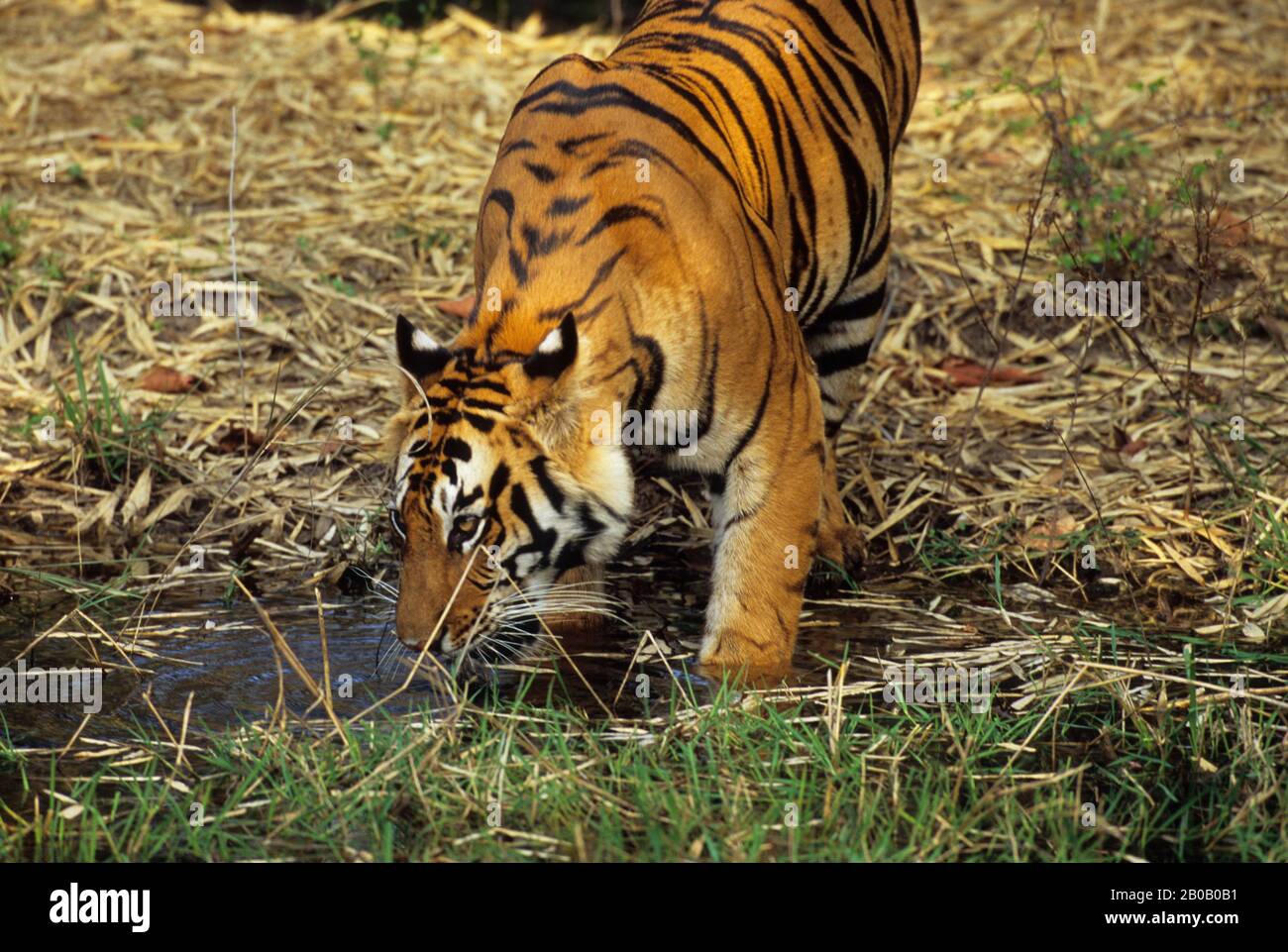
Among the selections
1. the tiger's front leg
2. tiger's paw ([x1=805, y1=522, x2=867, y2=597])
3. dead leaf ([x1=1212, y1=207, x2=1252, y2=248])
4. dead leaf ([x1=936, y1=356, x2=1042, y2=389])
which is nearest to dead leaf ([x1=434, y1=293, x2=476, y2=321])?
tiger's paw ([x1=805, y1=522, x2=867, y2=597])

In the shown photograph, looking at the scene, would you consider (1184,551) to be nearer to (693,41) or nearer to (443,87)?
(693,41)

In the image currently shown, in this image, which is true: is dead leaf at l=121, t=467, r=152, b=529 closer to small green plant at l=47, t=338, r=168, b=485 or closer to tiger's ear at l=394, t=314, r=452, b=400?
small green plant at l=47, t=338, r=168, b=485

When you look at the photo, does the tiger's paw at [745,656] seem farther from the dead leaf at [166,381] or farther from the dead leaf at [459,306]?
the dead leaf at [166,381]

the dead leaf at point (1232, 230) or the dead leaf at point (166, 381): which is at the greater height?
the dead leaf at point (1232, 230)

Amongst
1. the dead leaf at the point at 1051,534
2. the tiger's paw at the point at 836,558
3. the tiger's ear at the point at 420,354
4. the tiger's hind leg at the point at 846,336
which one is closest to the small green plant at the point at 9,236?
the tiger's hind leg at the point at 846,336

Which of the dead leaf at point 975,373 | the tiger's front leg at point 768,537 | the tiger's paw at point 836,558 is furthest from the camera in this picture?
the dead leaf at point 975,373

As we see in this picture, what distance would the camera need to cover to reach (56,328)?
592 cm

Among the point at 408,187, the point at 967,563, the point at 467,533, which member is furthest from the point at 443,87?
the point at 467,533

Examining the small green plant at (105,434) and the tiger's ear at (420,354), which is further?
the small green plant at (105,434)

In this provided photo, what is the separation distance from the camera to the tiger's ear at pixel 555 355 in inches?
132

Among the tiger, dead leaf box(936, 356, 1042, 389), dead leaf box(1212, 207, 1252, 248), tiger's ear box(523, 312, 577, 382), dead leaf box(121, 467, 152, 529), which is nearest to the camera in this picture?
tiger's ear box(523, 312, 577, 382)

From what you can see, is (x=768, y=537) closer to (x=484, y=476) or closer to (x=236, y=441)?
(x=484, y=476)

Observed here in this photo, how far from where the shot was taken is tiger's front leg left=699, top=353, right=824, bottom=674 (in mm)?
3902

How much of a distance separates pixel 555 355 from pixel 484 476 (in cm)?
30
